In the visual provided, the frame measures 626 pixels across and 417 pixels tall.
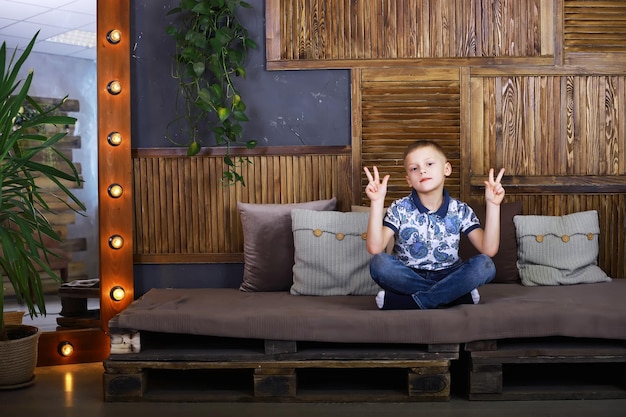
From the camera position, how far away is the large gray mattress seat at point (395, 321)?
8.91ft

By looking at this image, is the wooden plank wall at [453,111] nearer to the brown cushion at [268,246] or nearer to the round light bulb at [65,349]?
the brown cushion at [268,246]

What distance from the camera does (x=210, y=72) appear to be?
3.67m

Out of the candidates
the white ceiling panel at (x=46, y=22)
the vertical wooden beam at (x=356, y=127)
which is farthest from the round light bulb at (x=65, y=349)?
the vertical wooden beam at (x=356, y=127)

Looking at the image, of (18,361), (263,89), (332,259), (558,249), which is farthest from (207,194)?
(558,249)

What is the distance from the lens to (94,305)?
362 cm

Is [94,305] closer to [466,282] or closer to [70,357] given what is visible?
[70,357]

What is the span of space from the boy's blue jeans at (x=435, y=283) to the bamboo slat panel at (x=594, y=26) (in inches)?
58.0

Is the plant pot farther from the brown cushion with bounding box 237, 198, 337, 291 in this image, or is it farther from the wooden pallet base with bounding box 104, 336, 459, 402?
the brown cushion with bounding box 237, 198, 337, 291

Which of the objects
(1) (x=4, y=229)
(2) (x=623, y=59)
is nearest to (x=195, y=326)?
(1) (x=4, y=229)

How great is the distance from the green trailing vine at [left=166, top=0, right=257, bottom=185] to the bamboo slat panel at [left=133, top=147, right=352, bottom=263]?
0.33 ft

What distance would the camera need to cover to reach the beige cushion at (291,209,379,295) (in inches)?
128

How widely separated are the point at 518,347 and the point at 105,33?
2.45 m

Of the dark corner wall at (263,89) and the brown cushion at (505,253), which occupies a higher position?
the dark corner wall at (263,89)

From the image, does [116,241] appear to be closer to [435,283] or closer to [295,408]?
[295,408]
